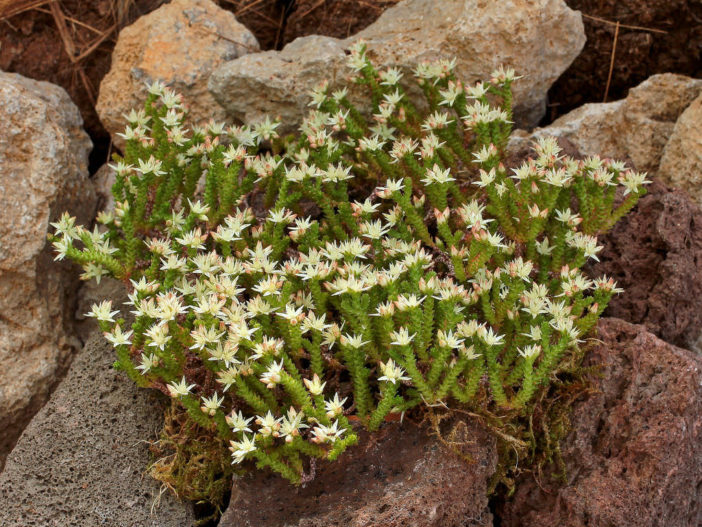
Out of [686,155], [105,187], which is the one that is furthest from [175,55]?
[686,155]

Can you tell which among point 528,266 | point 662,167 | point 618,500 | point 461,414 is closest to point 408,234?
point 528,266

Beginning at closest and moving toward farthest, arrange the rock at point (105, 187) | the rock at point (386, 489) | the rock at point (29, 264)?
the rock at point (386, 489)
the rock at point (29, 264)
the rock at point (105, 187)

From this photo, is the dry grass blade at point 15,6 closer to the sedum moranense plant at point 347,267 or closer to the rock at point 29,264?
the rock at point 29,264

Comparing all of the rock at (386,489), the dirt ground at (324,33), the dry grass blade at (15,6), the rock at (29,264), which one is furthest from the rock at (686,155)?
the dry grass blade at (15,6)

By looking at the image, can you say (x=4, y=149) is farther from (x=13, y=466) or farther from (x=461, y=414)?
(x=461, y=414)

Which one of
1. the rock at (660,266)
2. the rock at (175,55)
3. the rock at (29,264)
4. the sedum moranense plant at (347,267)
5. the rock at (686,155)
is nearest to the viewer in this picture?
the sedum moranense plant at (347,267)

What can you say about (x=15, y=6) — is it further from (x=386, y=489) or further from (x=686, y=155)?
(x=686, y=155)

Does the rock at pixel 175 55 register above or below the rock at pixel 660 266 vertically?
above
